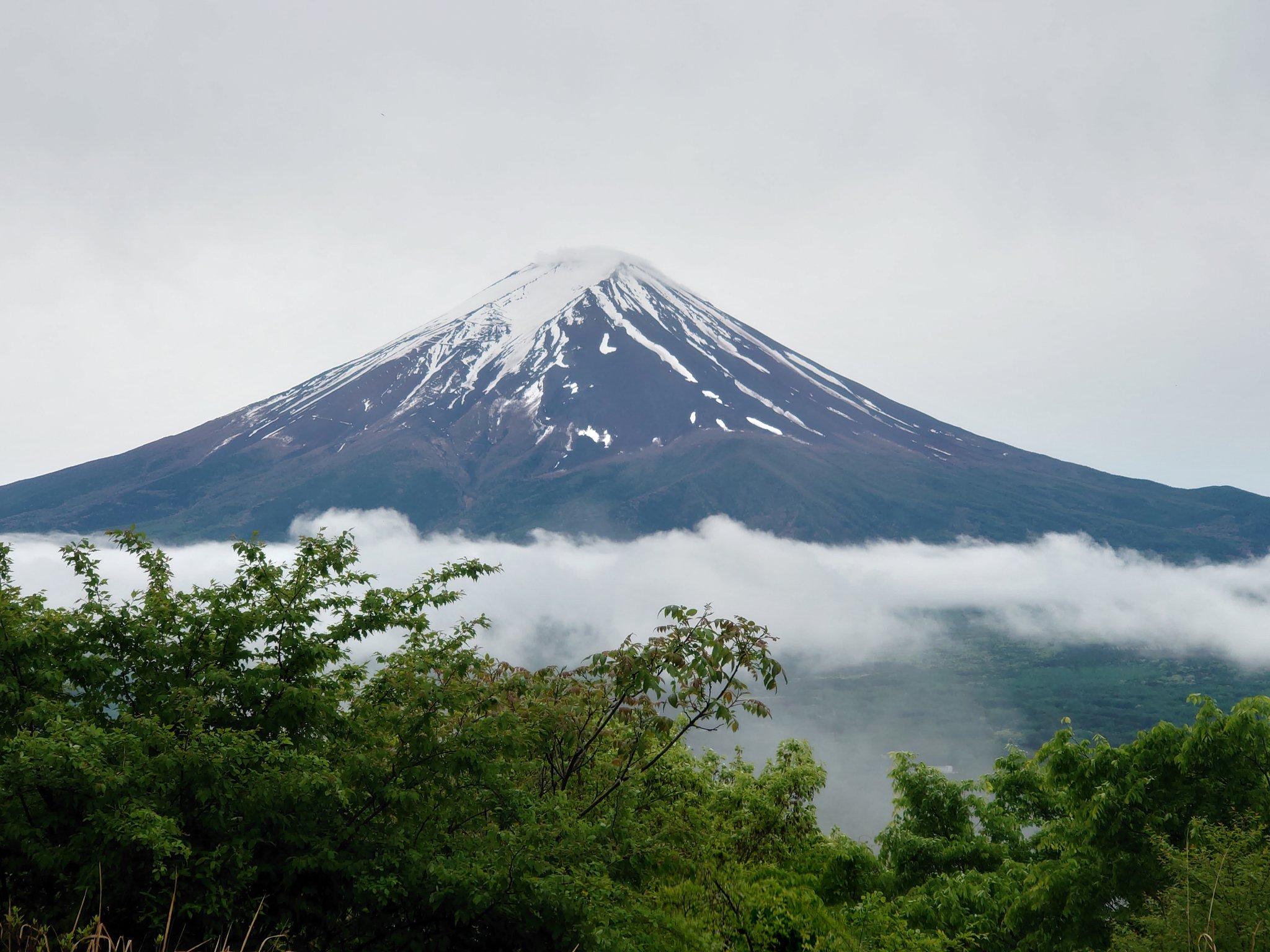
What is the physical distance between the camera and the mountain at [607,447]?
168 metres

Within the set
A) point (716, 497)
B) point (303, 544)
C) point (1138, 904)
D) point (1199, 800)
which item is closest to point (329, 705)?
point (303, 544)

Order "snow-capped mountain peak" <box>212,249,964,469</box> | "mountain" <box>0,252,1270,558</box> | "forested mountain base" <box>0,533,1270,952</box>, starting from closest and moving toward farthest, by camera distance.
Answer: "forested mountain base" <box>0,533,1270,952</box>
"mountain" <box>0,252,1270,558</box>
"snow-capped mountain peak" <box>212,249,964,469</box>

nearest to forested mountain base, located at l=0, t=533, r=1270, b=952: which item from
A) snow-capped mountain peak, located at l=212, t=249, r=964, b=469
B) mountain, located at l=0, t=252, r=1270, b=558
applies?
mountain, located at l=0, t=252, r=1270, b=558

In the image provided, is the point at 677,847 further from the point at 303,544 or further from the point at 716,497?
the point at 716,497

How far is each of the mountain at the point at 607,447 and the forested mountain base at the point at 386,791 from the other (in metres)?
Result: 160

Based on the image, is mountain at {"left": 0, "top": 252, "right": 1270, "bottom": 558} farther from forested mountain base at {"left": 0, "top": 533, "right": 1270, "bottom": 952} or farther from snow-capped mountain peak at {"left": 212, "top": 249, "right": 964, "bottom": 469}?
forested mountain base at {"left": 0, "top": 533, "right": 1270, "bottom": 952}

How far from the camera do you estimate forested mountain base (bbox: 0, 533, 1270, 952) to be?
407 centimetres

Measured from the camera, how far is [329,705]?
17.3ft

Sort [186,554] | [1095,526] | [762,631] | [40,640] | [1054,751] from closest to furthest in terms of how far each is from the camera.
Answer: [40,640] < [762,631] < [1054,751] < [186,554] < [1095,526]

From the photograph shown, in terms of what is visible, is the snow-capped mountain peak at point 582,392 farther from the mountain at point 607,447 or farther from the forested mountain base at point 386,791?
the forested mountain base at point 386,791

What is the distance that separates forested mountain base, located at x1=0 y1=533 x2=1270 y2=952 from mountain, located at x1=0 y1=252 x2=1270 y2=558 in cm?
15958

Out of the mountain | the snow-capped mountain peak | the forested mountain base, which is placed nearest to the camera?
the forested mountain base

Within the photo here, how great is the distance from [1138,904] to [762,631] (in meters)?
5.64

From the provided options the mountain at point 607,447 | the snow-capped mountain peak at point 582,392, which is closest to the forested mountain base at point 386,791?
the mountain at point 607,447
